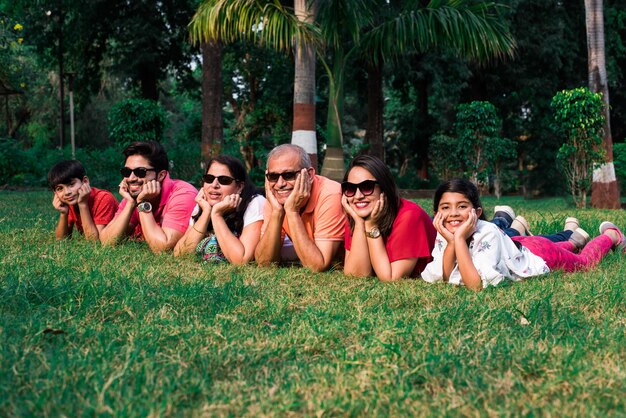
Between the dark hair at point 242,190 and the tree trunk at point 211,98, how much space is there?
496 inches

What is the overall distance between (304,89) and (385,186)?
861 cm

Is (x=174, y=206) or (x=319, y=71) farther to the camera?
(x=319, y=71)

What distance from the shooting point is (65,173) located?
6934mm

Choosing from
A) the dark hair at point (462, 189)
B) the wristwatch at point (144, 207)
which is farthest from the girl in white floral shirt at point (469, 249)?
the wristwatch at point (144, 207)

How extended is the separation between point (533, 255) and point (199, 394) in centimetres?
367

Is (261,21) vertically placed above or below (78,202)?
above

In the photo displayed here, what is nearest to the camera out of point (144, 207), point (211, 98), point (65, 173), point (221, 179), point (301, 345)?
point (301, 345)

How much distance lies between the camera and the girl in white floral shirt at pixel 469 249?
4.96 metres

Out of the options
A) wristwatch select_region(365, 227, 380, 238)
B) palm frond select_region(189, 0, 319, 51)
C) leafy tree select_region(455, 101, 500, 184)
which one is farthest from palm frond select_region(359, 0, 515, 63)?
wristwatch select_region(365, 227, 380, 238)

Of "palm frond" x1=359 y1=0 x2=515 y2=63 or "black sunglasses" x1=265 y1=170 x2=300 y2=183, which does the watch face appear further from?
"palm frond" x1=359 y1=0 x2=515 y2=63

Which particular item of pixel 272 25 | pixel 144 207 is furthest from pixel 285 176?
pixel 272 25

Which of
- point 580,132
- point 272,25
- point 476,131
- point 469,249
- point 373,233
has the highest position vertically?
point 272,25

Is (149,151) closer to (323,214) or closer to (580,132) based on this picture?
(323,214)

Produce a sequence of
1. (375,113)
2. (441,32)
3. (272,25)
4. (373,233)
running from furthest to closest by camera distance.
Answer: (375,113)
(441,32)
(272,25)
(373,233)
